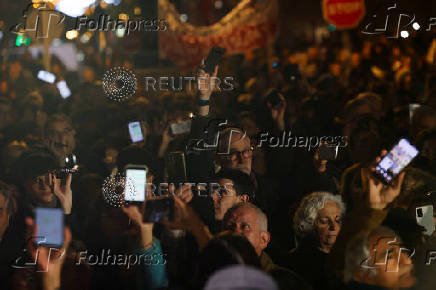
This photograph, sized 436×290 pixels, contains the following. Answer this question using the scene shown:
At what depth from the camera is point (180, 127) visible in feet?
13.9

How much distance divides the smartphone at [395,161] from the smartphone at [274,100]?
1032mm

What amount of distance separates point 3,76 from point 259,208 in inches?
116

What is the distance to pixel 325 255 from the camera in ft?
12.3

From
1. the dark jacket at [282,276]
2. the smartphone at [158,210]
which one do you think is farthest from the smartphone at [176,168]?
the dark jacket at [282,276]

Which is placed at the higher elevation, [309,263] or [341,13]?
[341,13]

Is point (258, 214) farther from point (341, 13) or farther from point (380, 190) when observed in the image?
point (341, 13)

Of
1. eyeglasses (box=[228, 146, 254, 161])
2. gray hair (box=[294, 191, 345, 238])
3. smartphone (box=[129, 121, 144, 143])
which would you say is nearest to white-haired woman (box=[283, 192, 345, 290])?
gray hair (box=[294, 191, 345, 238])

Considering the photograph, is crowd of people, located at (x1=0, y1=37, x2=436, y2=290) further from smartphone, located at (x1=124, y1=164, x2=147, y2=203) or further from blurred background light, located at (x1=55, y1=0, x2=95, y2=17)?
blurred background light, located at (x1=55, y1=0, x2=95, y2=17)

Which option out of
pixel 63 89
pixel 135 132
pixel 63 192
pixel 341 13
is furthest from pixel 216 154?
pixel 341 13

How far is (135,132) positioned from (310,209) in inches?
54.4

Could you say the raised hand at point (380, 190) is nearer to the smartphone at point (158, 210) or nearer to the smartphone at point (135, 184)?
the smartphone at point (158, 210)

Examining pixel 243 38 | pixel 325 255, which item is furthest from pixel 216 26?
pixel 325 255

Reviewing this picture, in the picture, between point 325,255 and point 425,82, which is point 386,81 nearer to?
point 425,82

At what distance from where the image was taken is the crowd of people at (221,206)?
3.73 m
